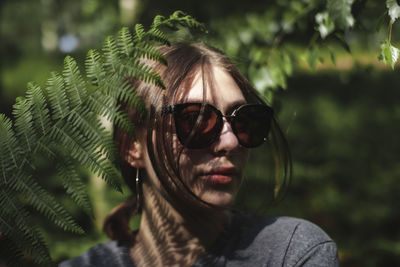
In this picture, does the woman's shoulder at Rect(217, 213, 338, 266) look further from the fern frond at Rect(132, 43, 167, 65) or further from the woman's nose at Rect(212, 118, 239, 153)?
the fern frond at Rect(132, 43, 167, 65)

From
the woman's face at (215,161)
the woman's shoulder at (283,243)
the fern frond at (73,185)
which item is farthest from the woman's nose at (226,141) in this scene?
the fern frond at (73,185)

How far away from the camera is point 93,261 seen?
171 cm

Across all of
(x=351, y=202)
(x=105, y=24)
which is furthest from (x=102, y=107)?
(x=351, y=202)

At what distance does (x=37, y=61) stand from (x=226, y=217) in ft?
67.6

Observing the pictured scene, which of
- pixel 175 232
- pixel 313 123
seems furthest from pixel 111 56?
pixel 313 123

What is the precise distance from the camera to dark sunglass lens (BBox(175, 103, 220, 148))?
1.39m

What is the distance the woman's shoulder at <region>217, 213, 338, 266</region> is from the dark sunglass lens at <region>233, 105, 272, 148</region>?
34 cm

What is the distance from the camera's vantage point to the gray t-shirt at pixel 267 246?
4.66 ft

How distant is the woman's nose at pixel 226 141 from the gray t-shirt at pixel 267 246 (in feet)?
1.23

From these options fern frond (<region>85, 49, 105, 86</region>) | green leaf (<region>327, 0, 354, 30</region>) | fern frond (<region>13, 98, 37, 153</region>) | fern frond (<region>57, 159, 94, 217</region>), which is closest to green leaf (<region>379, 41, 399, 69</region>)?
green leaf (<region>327, 0, 354, 30</region>)

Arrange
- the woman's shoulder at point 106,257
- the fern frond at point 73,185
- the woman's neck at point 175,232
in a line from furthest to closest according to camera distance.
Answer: the woman's shoulder at point 106,257
the woman's neck at point 175,232
the fern frond at point 73,185

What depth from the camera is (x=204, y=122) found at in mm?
1386

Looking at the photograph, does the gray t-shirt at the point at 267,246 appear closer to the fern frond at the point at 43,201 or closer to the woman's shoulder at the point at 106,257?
the woman's shoulder at the point at 106,257

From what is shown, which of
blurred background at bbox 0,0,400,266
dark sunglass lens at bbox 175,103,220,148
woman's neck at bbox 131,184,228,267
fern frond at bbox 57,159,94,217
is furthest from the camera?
blurred background at bbox 0,0,400,266
